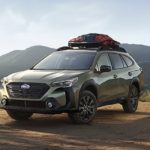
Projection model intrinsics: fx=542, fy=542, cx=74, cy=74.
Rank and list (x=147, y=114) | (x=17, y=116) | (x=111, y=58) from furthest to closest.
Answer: (x=147, y=114)
(x=111, y=58)
(x=17, y=116)

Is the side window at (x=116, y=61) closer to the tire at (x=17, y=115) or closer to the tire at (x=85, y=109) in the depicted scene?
the tire at (x=85, y=109)

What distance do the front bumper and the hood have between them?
34 cm

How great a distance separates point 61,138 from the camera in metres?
10.3

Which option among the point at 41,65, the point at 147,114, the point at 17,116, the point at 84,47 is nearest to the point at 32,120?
the point at 17,116

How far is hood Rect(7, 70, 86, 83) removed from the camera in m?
11.9

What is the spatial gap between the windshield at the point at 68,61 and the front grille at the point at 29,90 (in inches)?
52.8

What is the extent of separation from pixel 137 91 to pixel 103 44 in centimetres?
204

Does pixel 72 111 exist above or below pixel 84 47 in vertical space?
below

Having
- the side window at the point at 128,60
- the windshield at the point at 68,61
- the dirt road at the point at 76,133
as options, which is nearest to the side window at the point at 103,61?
the windshield at the point at 68,61

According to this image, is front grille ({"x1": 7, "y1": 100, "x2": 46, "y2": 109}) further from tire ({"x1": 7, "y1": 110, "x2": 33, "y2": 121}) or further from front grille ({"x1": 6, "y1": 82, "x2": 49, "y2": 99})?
tire ({"x1": 7, "y1": 110, "x2": 33, "y2": 121})

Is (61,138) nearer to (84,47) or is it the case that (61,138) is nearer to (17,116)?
(17,116)

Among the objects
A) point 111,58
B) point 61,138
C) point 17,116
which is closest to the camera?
point 61,138

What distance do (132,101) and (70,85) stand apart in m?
3.95

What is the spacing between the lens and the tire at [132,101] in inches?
598
